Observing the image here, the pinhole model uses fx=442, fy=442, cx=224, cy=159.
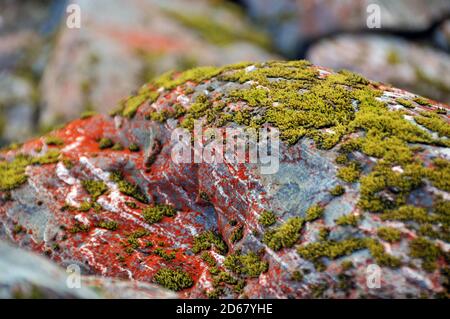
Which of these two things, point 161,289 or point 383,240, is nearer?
point 383,240

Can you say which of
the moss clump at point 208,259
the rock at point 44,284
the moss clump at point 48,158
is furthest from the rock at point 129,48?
the rock at point 44,284

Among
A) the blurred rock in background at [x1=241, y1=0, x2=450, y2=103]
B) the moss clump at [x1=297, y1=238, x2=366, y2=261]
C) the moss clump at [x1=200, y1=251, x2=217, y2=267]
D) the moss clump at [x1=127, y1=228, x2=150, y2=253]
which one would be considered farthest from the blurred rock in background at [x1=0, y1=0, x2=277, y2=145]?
the moss clump at [x1=297, y1=238, x2=366, y2=261]

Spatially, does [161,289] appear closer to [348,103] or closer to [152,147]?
[152,147]

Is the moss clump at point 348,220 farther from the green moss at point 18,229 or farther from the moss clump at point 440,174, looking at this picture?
the green moss at point 18,229

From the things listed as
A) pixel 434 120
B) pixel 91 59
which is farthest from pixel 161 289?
pixel 91 59

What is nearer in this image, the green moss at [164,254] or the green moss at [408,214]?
the green moss at [408,214]
